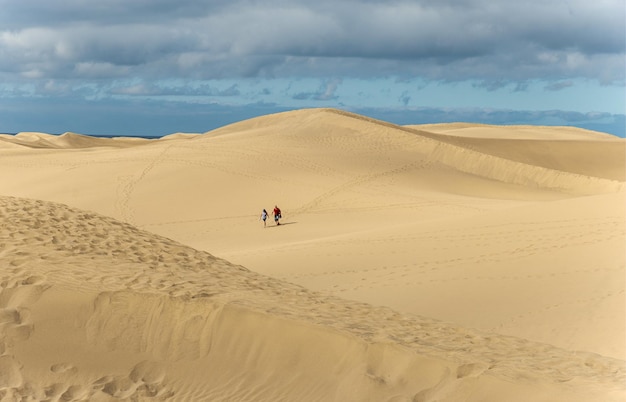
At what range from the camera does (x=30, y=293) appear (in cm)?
768

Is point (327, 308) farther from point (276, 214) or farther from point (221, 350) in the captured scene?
point (276, 214)

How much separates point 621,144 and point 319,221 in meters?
38.8

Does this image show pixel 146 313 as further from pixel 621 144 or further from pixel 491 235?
pixel 621 144

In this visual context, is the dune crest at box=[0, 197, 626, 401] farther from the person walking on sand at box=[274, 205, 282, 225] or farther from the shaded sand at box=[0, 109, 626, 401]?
the person walking on sand at box=[274, 205, 282, 225]

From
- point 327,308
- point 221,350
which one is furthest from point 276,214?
point 221,350

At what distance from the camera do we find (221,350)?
7539 millimetres

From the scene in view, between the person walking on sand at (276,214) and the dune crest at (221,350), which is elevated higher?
the dune crest at (221,350)

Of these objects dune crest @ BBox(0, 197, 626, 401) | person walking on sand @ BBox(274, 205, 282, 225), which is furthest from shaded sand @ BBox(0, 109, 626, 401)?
person walking on sand @ BBox(274, 205, 282, 225)

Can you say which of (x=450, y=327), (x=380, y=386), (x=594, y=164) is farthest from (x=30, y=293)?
(x=594, y=164)

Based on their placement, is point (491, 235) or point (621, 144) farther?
point (621, 144)

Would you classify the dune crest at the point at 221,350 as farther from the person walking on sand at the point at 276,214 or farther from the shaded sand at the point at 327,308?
the person walking on sand at the point at 276,214

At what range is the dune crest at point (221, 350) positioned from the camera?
6.92m

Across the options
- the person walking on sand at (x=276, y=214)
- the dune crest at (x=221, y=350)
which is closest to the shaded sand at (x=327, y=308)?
the dune crest at (x=221, y=350)

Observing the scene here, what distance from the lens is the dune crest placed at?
6.92m
